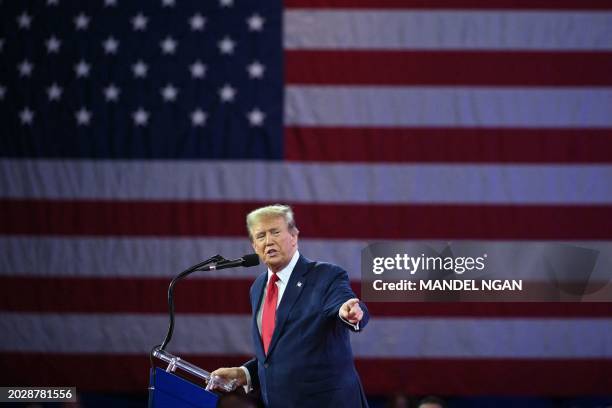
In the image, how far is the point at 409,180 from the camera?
4660 millimetres

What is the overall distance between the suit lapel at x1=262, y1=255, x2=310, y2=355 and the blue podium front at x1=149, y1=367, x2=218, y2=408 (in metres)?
0.38

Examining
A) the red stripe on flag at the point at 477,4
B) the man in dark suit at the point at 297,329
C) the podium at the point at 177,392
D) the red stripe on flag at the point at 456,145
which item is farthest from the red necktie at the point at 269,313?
the red stripe on flag at the point at 477,4

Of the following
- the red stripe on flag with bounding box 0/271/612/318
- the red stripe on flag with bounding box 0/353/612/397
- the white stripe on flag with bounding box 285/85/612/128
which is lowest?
the red stripe on flag with bounding box 0/353/612/397

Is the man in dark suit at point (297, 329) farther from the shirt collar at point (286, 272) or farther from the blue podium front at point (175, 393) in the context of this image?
the blue podium front at point (175, 393)

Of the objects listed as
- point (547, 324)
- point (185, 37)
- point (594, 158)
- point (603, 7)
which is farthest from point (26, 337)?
point (603, 7)

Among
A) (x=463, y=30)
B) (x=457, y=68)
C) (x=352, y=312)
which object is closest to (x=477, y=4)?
(x=463, y=30)

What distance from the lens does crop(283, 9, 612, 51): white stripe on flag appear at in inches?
184

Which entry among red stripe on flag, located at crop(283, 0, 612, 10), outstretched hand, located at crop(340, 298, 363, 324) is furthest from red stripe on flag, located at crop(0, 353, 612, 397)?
outstretched hand, located at crop(340, 298, 363, 324)

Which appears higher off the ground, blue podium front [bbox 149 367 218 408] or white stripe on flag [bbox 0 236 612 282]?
white stripe on flag [bbox 0 236 612 282]

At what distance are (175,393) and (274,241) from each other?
2.12 feet

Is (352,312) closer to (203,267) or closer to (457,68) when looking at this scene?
(203,267)

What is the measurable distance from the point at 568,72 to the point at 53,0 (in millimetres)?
3102

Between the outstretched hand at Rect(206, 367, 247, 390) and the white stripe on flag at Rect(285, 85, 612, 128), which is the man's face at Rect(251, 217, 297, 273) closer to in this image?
the outstretched hand at Rect(206, 367, 247, 390)

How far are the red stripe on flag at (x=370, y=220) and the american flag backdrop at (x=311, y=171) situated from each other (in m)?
0.01
